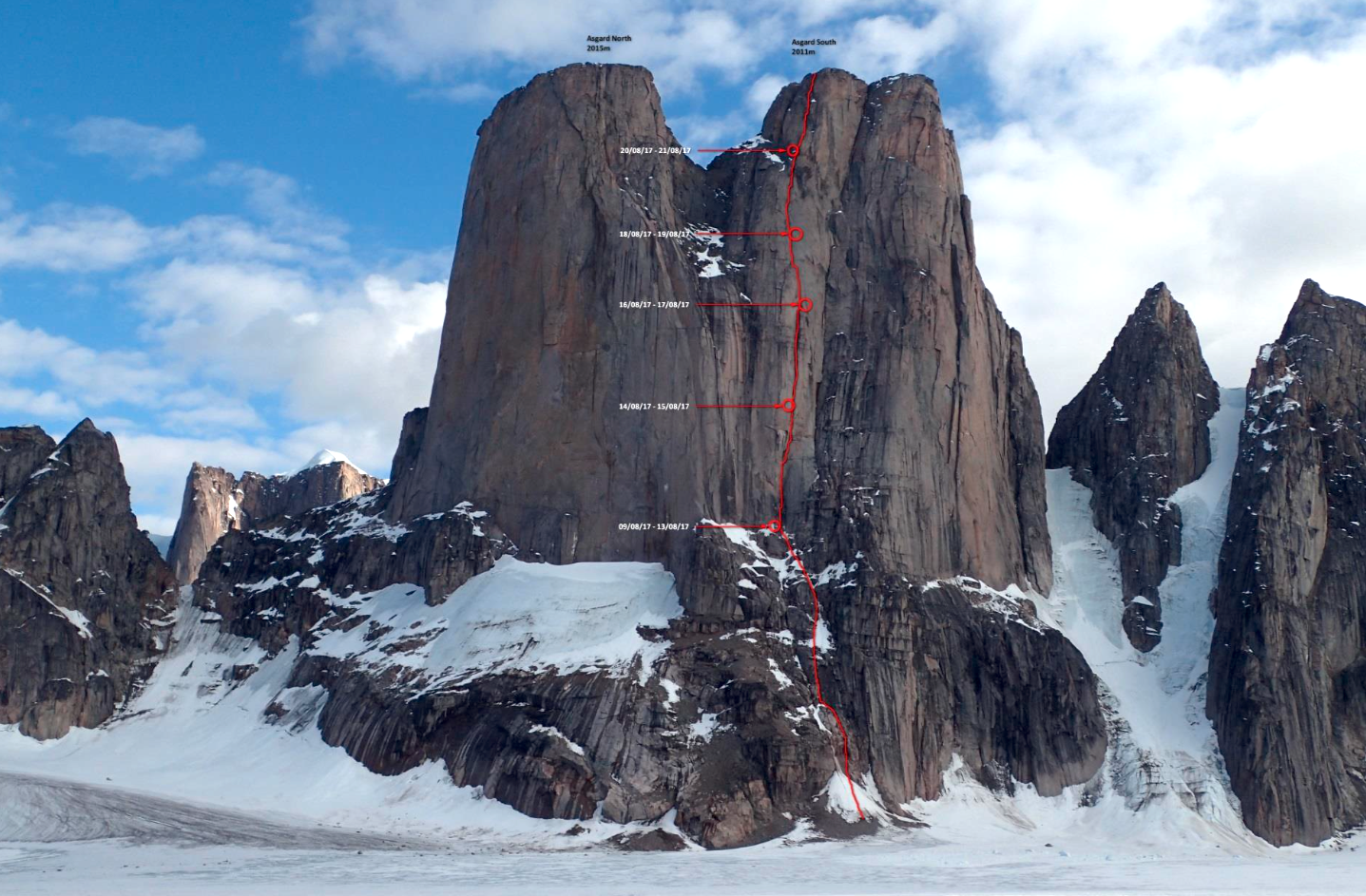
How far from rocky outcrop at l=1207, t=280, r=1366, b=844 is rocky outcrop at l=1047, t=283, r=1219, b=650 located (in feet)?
15.0

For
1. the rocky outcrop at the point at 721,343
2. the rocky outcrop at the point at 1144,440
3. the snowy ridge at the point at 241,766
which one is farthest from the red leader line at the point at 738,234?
the snowy ridge at the point at 241,766

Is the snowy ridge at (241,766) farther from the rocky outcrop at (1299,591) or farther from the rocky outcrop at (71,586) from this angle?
the rocky outcrop at (1299,591)

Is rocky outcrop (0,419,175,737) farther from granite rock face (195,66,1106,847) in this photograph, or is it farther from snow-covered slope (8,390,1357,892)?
granite rock face (195,66,1106,847)

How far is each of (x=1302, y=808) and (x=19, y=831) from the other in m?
69.4

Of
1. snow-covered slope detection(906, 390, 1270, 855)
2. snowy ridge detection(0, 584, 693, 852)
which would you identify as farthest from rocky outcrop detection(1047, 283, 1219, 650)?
snowy ridge detection(0, 584, 693, 852)

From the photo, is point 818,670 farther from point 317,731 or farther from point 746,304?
point 317,731

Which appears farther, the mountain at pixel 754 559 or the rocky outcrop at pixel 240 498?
the rocky outcrop at pixel 240 498

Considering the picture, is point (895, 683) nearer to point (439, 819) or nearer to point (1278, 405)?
point (439, 819)

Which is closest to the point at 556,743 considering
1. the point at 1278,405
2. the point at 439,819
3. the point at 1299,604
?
the point at 439,819

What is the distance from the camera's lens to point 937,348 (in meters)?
105

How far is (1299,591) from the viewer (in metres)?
99.2

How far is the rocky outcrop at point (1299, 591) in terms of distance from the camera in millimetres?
91875

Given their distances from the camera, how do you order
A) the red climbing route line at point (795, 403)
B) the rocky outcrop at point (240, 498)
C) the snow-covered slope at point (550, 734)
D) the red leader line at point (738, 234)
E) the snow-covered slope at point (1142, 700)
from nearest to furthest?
the snow-covered slope at point (550, 734)
the snow-covered slope at point (1142, 700)
the red climbing route line at point (795, 403)
the red leader line at point (738, 234)
the rocky outcrop at point (240, 498)

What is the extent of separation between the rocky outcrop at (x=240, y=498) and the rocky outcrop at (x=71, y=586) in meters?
35.7
